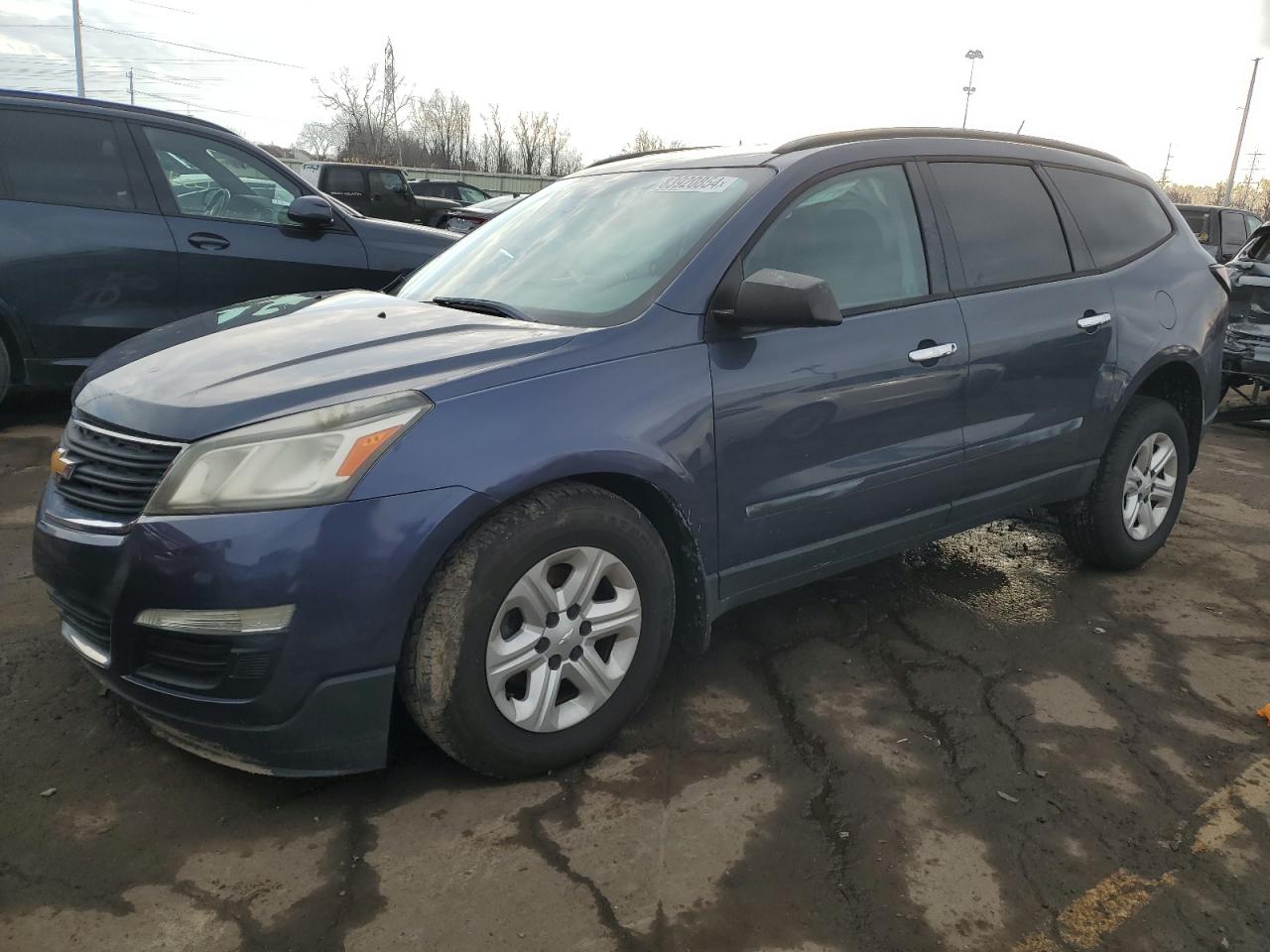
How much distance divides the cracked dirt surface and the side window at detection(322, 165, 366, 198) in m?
16.3

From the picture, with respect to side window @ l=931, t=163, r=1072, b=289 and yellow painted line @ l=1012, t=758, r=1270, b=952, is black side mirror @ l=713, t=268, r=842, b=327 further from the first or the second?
yellow painted line @ l=1012, t=758, r=1270, b=952

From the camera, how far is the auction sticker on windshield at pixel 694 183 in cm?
319

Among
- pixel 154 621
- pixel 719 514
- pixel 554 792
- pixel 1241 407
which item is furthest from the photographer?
pixel 1241 407

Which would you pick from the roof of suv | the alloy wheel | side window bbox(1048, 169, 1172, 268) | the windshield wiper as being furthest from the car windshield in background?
the alloy wheel

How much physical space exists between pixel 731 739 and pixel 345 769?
3.59ft

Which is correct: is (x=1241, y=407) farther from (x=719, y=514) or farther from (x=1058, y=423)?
(x=719, y=514)

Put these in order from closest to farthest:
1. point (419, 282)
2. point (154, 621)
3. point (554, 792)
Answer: point (154, 621), point (554, 792), point (419, 282)

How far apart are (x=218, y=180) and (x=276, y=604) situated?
454 centimetres

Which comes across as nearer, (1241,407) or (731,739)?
(731,739)

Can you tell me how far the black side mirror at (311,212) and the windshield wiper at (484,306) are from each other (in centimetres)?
301

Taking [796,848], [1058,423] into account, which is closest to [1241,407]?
[1058,423]

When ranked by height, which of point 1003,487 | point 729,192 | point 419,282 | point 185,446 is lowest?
point 1003,487

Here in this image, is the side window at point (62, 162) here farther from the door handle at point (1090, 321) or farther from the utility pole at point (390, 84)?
the utility pole at point (390, 84)

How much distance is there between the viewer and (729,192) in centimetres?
312
